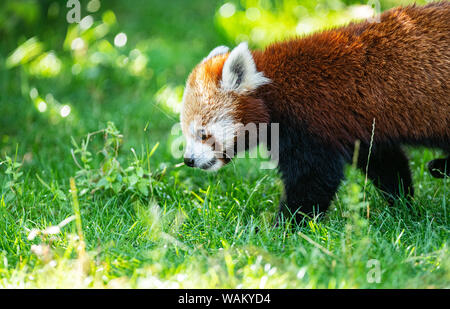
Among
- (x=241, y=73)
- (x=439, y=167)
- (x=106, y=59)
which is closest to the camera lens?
(x=241, y=73)

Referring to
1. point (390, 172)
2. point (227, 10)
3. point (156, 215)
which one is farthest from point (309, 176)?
point (227, 10)

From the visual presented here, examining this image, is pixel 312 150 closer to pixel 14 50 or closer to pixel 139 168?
pixel 139 168

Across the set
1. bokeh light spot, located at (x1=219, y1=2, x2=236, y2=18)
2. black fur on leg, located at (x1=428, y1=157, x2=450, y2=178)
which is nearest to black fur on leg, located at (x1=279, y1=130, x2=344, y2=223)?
black fur on leg, located at (x1=428, y1=157, x2=450, y2=178)

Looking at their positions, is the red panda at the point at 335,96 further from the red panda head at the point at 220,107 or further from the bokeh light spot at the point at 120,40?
the bokeh light spot at the point at 120,40

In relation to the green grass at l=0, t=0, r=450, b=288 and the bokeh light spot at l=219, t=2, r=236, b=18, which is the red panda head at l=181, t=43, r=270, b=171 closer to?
the green grass at l=0, t=0, r=450, b=288

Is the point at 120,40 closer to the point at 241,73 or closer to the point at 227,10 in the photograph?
the point at 227,10

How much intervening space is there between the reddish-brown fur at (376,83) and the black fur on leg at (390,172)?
16.7 inches

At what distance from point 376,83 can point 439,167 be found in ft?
3.36

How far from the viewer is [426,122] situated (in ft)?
11.3

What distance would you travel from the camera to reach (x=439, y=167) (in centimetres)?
402

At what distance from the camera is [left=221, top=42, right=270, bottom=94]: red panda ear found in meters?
3.48

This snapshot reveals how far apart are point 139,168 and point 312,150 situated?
1309 mm

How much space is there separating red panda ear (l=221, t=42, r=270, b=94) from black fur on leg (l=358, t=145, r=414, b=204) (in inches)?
39.1
